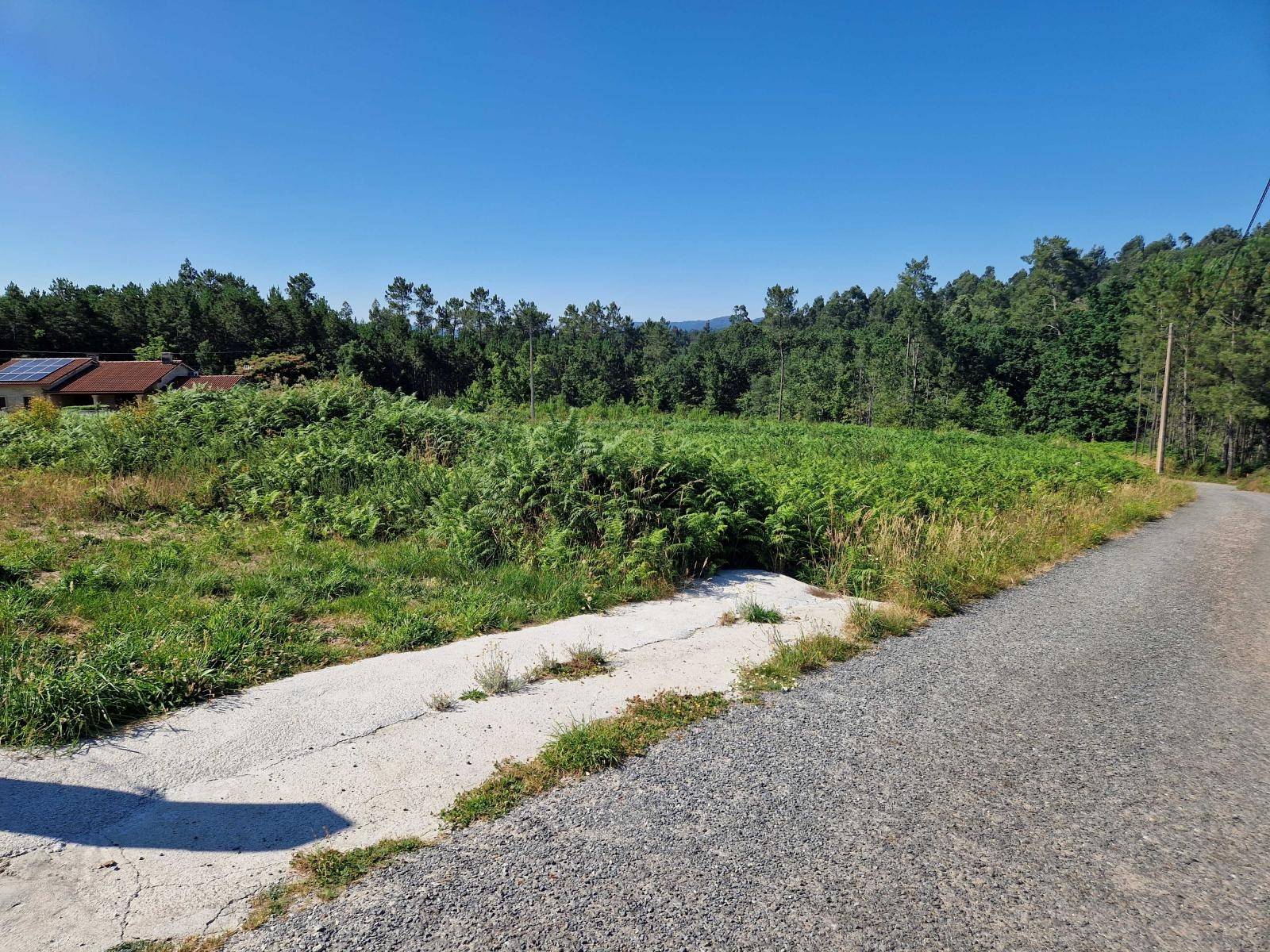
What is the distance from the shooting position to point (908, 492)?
11141 millimetres

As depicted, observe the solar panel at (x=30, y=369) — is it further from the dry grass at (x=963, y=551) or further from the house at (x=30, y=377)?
the dry grass at (x=963, y=551)

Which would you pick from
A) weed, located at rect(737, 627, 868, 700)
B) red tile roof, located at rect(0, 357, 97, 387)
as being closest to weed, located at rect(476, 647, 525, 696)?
weed, located at rect(737, 627, 868, 700)

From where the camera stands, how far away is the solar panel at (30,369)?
37688 millimetres

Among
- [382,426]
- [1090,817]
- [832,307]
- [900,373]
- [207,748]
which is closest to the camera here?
[1090,817]

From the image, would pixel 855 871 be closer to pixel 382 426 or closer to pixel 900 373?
pixel 382 426

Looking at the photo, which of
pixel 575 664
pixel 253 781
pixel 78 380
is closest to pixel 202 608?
pixel 253 781

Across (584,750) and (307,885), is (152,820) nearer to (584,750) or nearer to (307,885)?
(307,885)

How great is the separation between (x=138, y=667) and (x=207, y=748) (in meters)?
1.16

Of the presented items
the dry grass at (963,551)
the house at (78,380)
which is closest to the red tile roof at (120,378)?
the house at (78,380)

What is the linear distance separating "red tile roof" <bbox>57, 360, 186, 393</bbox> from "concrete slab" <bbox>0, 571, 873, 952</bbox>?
41.4m

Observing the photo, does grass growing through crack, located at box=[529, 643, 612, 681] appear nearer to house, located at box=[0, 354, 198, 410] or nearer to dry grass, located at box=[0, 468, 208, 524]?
dry grass, located at box=[0, 468, 208, 524]

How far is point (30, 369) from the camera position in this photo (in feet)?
127

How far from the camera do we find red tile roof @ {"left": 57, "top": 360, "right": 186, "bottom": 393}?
124 ft

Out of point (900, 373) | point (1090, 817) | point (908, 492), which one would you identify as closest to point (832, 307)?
point (900, 373)
